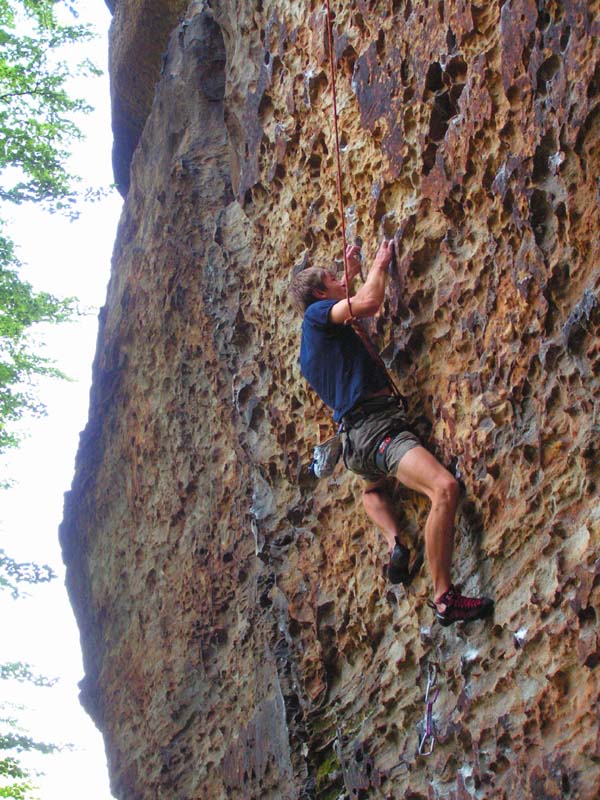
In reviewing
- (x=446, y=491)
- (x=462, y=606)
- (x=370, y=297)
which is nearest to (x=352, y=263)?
(x=370, y=297)

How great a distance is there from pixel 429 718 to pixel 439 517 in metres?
0.97

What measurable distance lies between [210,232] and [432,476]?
3.64 m

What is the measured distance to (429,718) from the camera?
4395mm

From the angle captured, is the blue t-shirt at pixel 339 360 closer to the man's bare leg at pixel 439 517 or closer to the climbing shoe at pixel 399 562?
the man's bare leg at pixel 439 517

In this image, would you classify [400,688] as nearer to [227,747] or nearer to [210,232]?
[227,747]

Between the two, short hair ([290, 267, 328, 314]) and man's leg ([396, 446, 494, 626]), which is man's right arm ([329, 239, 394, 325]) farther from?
man's leg ([396, 446, 494, 626])

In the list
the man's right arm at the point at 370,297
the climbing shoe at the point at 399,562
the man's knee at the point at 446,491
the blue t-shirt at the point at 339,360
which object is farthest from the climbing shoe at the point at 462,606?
the man's right arm at the point at 370,297

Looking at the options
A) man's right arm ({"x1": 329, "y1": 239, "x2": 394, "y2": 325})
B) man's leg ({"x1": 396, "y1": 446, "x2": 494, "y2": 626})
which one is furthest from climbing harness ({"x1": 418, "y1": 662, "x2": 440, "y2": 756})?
man's right arm ({"x1": 329, "y1": 239, "x2": 394, "y2": 325})

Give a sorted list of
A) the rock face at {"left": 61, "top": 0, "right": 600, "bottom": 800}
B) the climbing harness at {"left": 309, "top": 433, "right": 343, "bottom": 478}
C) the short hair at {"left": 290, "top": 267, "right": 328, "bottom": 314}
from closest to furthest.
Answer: the rock face at {"left": 61, "top": 0, "right": 600, "bottom": 800} < the short hair at {"left": 290, "top": 267, "right": 328, "bottom": 314} < the climbing harness at {"left": 309, "top": 433, "right": 343, "bottom": 478}

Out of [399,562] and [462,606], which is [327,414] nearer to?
[399,562]

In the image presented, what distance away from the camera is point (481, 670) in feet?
13.4

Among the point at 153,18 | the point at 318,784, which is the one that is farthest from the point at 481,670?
the point at 153,18

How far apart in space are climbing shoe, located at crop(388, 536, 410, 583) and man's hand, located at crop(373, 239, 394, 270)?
4.35 feet

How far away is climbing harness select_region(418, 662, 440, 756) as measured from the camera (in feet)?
14.3
